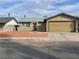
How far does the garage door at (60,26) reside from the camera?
4497 centimetres

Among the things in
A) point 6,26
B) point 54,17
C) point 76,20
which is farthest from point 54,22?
point 6,26

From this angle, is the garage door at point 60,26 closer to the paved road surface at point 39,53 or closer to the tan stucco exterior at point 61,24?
the tan stucco exterior at point 61,24

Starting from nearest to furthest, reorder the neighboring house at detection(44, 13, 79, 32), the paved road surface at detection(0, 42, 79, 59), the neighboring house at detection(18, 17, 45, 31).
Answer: the paved road surface at detection(0, 42, 79, 59) < the neighboring house at detection(44, 13, 79, 32) < the neighboring house at detection(18, 17, 45, 31)

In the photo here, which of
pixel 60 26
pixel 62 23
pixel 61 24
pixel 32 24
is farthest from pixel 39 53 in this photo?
pixel 32 24

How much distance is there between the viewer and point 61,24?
4556 centimetres

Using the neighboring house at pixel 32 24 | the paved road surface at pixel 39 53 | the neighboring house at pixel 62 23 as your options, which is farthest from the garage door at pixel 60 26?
the paved road surface at pixel 39 53

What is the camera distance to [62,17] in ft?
151

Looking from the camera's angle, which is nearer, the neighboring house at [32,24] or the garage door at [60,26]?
the garage door at [60,26]

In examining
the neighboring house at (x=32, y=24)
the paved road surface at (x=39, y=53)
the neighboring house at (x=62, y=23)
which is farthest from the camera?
the neighboring house at (x=32, y=24)

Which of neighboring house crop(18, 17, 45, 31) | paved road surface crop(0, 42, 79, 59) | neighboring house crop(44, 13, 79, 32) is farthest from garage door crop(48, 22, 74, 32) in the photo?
paved road surface crop(0, 42, 79, 59)

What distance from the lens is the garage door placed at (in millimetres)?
44969

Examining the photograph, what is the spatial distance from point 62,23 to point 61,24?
423mm

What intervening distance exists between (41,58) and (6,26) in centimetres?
4735

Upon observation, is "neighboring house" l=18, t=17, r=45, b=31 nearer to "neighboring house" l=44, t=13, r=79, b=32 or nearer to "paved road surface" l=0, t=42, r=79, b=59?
"neighboring house" l=44, t=13, r=79, b=32
